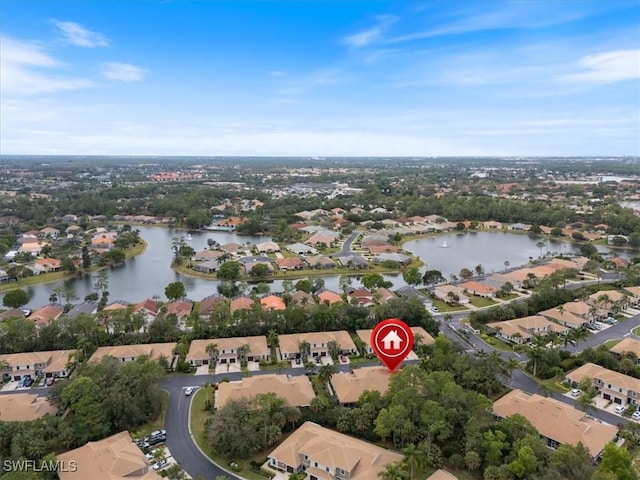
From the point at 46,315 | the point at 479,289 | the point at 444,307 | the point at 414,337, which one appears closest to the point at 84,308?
the point at 46,315

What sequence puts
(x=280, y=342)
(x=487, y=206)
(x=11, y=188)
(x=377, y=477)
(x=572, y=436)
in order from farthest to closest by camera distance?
(x=11, y=188)
(x=487, y=206)
(x=280, y=342)
(x=572, y=436)
(x=377, y=477)

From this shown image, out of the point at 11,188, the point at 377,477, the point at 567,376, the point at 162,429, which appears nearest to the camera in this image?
the point at 377,477

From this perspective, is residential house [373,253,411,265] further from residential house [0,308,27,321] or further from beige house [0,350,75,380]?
residential house [0,308,27,321]

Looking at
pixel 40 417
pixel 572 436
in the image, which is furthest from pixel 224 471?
pixel 572 436

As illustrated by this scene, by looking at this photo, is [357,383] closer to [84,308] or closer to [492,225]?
[84,308]

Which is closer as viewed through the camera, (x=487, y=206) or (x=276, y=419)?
(x=276, y=419)

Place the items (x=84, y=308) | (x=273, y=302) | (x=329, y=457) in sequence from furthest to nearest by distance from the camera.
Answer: (x=273, y=302) < (x=84, y=308) < (x=329, y=457)

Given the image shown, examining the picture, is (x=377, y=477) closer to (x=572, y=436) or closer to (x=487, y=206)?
(x=572, y=436)

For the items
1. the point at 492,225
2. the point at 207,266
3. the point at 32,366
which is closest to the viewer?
the point at 32,366
